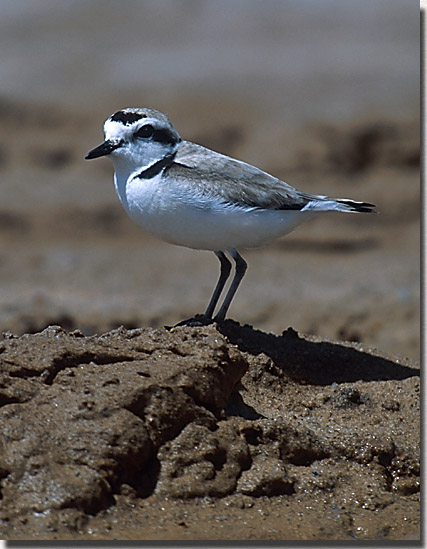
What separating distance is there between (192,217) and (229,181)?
16.6 inches

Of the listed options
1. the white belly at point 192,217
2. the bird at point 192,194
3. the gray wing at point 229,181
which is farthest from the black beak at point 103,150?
the gray wing at point 229,181

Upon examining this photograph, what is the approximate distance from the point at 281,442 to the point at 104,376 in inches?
39.3

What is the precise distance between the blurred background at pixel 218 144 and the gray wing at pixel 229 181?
3242 mm

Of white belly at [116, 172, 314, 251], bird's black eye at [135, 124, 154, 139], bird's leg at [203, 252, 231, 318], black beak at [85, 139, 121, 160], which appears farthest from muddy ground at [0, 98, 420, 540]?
bird's black eye at [135, 124, 154, 139]

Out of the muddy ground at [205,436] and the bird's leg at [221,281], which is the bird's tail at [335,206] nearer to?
the bird's leg at [221,281]

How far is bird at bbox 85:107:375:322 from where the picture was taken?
18.2 feet

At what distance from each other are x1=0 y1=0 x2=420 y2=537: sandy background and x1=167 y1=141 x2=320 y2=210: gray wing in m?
2.81

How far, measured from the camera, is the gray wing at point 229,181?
5621 millimetres

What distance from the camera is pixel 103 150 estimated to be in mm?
5609

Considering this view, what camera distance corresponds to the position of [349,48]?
20.8m

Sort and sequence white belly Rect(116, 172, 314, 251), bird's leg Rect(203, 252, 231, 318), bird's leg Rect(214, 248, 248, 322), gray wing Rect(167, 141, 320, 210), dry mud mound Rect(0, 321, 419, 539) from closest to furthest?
dry mud mound Rect(0, 321, 419, 539) → white belly Rect(116, 172, 314, 251) → gray wing Rect(167, 141, 320, 210) → bird's leg Rect(214, 248, 248, 322) → bird's leg Rect(203, 252, 231, 318)

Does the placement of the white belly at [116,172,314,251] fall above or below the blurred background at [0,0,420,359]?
below

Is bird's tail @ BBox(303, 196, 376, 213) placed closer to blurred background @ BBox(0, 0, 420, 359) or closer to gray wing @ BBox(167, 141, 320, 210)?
gray wing @ BBox(167, 141, 320, 210)

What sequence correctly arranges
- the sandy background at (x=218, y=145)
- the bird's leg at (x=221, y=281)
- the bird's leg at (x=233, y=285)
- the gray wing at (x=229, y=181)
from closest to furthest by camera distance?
1. the gray wing at (x=229, y=181)
2. the bird's leg at (x=233, y=285)
3. the bird's leg at (x=221, y=281)
4. the sandy background at (x=218, y=145)
